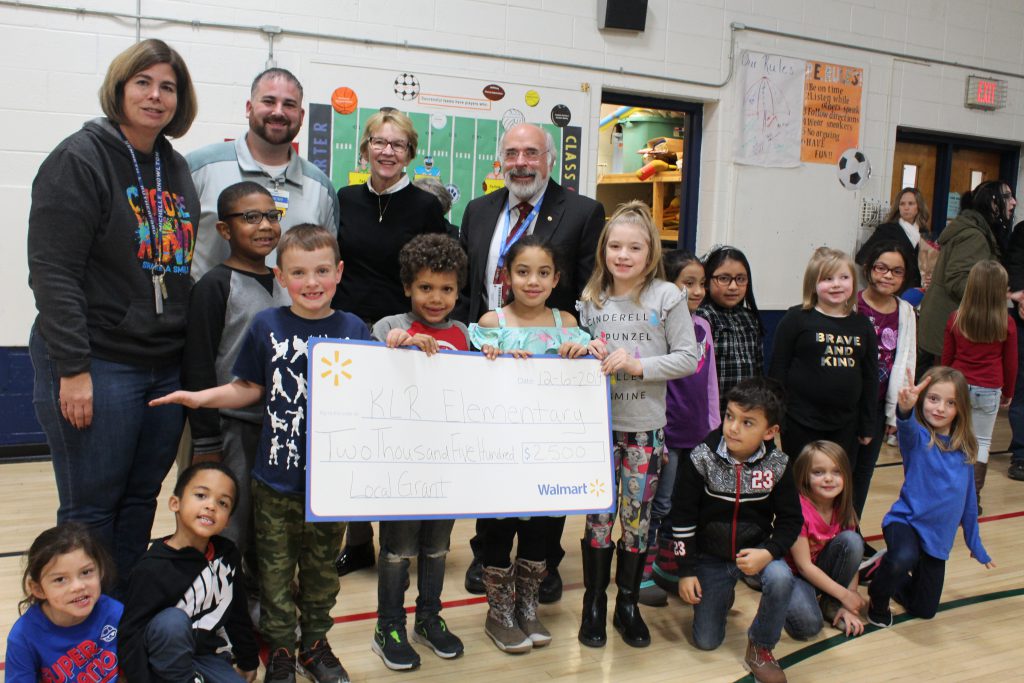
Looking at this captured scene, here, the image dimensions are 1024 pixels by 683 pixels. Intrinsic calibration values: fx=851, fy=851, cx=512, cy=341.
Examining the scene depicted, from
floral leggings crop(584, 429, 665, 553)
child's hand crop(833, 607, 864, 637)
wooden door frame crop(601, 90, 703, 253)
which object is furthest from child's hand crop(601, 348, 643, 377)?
wooden door frame crop(601, 90, 703, 253)

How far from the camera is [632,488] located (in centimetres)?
258

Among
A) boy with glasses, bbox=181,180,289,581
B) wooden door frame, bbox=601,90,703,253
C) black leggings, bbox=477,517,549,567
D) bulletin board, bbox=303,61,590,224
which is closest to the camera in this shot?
boy with glasses, bbox=181,180,289,581

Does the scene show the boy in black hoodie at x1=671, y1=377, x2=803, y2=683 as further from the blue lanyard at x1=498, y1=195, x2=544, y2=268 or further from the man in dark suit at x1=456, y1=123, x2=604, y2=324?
the blue lanyard at x1=498, y1=195, x2=544, y2=268

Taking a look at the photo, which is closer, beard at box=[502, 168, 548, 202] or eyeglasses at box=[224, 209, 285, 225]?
eyeglasses at box=[224, 209, 285, 225]

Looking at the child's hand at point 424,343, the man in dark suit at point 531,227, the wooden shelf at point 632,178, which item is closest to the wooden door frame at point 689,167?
the wooden shelf at point 632,178

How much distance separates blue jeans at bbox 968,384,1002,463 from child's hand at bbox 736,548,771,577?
2272 millimetres

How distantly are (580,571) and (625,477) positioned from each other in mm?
821

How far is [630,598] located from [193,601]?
131cm

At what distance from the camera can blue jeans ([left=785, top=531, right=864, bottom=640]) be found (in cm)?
273

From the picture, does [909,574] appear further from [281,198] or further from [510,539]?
[281,198]

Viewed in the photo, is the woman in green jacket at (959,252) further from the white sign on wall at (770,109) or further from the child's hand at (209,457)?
the child's hand at (209,457)

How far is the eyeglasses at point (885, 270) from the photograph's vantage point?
3430 mm

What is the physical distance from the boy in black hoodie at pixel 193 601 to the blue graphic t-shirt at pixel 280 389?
0.12 metres

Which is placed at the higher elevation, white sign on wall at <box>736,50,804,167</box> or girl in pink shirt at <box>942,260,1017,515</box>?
white sign on wall at <box>736,50,804,167</box>
